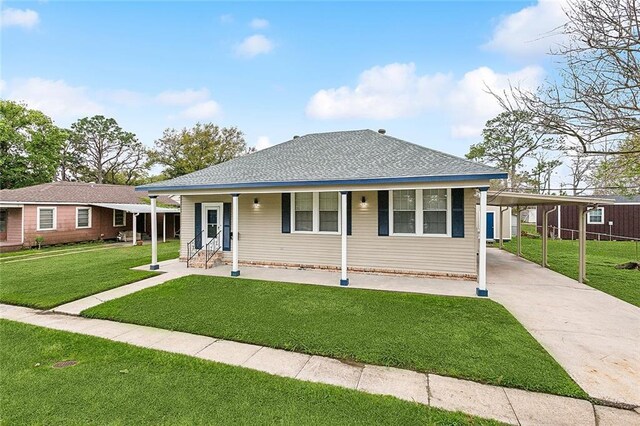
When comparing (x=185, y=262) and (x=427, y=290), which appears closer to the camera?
(x=427, y=290)

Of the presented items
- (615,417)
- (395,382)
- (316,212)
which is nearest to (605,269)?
(615,417)

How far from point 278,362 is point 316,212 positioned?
5.87 meters

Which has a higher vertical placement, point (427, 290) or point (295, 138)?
point (295, 138)

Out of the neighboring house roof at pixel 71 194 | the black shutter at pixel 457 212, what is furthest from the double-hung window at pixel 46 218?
the black shutter at pixel 457 212

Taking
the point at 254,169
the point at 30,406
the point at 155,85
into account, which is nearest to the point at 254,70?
the point at 155,85

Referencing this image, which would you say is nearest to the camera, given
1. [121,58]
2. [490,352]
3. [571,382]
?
[571,382]

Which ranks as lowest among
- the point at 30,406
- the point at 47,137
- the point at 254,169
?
the point at 30,406

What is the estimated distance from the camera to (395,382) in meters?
3.29

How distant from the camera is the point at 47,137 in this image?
82.1ft

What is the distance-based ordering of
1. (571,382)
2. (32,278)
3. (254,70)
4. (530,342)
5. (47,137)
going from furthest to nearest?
(47,137) < (254,70) < (32,278) < (530,342) < (571,382)

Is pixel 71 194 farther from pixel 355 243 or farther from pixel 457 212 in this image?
pixel 457 212

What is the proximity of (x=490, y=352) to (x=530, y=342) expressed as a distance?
799 mm

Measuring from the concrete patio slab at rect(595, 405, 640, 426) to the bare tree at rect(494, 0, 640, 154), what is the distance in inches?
136

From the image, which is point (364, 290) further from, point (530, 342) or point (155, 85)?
point (155, 85)
